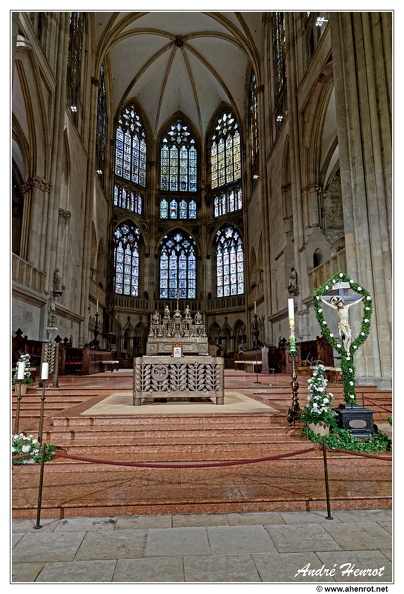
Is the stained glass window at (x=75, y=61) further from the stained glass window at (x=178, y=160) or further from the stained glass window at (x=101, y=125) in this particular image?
the stained glass window at (x=178, y=160)

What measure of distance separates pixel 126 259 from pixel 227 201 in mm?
9753

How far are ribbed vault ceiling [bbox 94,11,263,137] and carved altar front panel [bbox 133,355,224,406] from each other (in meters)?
24.1

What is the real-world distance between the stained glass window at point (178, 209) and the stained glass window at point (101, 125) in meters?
7.53

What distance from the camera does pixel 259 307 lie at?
26.3 meters

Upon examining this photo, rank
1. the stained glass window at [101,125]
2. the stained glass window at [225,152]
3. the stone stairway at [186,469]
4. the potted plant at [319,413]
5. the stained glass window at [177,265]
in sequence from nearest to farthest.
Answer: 1. the stone stairway at [186,469]
2. the potted plant at [319,413]
3. the stained glass window at [101,125]
4. the stained glass window at [225,152]
5. the stained glass window at [177,265]

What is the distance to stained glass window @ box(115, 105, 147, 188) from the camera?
3191cm

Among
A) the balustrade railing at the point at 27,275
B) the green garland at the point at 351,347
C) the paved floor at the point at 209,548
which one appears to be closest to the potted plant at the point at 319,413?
the green garland at the point at 351,347

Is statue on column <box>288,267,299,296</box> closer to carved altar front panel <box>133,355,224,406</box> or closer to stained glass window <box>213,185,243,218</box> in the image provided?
carved altar front panel <box>133,355,224,406</box>

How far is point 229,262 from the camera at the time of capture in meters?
32.4

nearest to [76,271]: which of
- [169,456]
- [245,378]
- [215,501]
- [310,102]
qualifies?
[245,378]

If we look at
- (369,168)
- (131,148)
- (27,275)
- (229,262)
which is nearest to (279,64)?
(369,168)

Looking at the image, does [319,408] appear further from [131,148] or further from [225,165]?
[131,148]

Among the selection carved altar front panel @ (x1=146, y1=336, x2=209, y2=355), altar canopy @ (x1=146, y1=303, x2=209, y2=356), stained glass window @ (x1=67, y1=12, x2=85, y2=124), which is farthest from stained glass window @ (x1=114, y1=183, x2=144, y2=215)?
carved altar front panel @ (x1=146, y1=336, x2=209, y2=355)

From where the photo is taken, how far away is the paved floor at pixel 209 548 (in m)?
2.49
